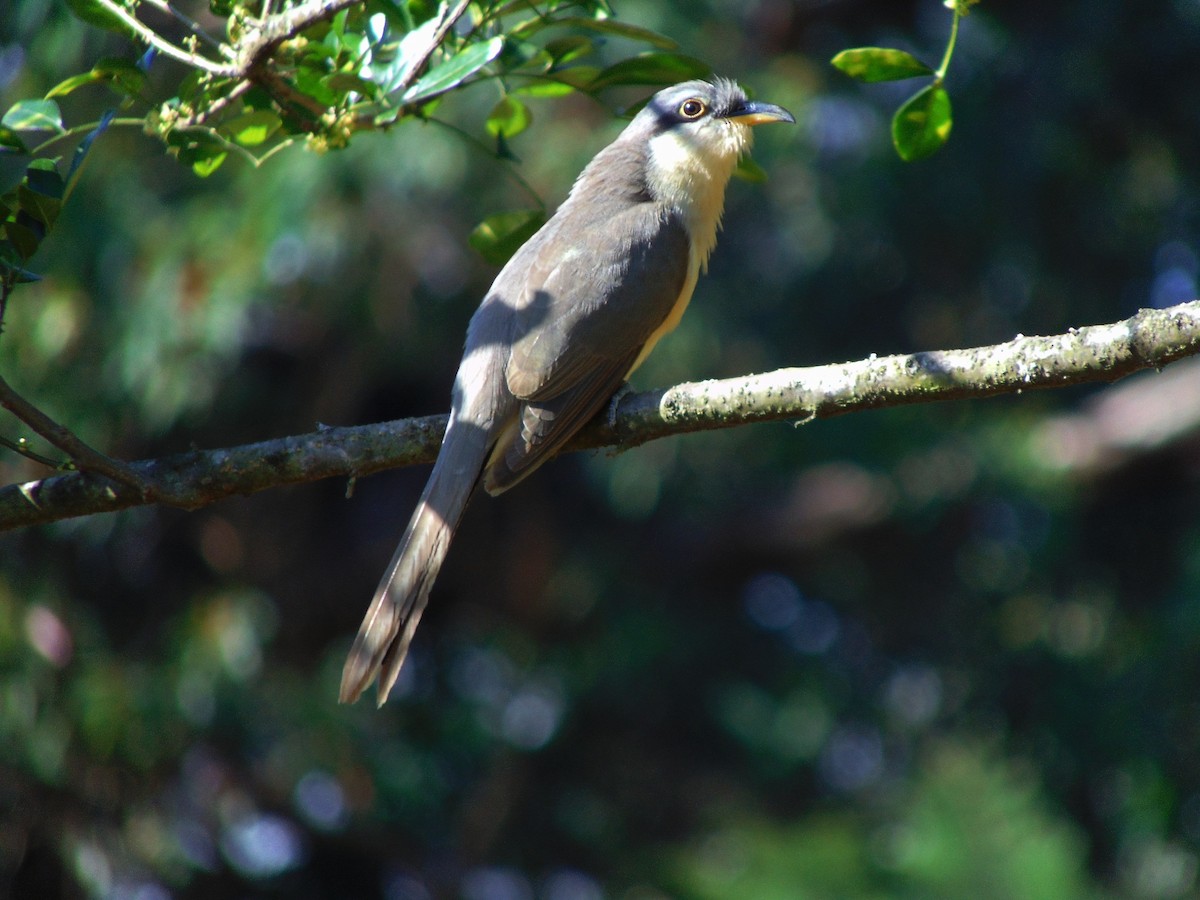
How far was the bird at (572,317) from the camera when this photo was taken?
3.72 metres

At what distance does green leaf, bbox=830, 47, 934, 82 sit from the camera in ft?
9.12

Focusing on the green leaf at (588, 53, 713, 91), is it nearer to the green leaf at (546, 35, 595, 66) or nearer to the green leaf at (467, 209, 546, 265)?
the green leaf at (546, 35, 595, 66)

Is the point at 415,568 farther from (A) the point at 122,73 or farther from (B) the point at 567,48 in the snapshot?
(A) the point at 122,73

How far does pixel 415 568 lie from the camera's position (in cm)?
371

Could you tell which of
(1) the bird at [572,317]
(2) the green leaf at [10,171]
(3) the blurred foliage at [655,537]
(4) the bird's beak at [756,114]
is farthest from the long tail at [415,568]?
(3) the blurred foliage at [655,537]

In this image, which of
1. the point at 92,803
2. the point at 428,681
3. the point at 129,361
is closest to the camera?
the point at 129,361

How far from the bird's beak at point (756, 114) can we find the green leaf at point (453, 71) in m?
2.18

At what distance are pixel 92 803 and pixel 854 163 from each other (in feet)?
21.5

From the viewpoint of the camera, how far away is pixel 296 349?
8.66 metres

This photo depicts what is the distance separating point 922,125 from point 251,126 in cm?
160

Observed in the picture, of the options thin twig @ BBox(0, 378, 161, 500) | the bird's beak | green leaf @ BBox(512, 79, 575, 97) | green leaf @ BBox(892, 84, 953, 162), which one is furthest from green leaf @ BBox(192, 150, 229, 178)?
the bird's beak

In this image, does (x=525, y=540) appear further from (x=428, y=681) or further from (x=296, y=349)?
(x=296, y=349)

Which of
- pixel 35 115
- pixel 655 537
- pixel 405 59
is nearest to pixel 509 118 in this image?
pixel 405 59

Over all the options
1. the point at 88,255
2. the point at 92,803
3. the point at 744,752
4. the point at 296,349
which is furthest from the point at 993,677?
the point at 88,255
